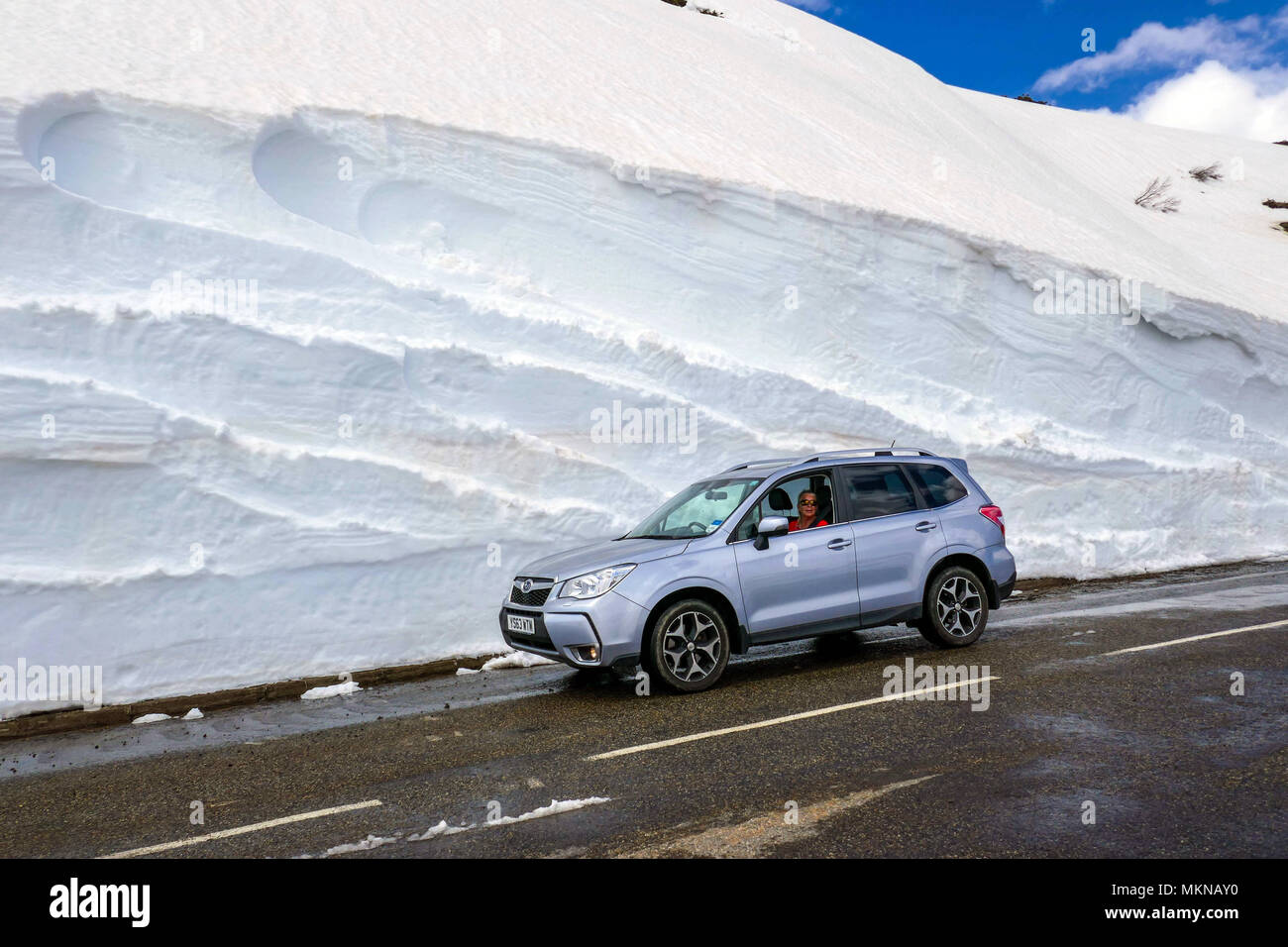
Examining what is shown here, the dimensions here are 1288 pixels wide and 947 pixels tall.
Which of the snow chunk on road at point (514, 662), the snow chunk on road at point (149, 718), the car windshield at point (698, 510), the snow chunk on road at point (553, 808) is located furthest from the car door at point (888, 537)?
the snow chunk on road at point (149, 718)

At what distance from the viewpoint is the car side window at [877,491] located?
859cm

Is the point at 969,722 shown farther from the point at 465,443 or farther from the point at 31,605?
A: the point at 31,605

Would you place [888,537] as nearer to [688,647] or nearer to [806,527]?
[806,527]

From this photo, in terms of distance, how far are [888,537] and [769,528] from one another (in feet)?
4.13

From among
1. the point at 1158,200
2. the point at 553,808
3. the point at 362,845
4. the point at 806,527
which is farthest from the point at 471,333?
the point at 1158,200

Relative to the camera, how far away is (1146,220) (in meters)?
25.3

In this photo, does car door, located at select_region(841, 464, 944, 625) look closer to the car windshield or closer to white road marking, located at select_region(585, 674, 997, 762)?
the car windshield

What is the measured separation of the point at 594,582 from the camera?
754cm

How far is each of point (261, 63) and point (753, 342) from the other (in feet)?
25.5

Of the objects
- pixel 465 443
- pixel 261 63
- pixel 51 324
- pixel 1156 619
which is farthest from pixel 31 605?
pixel 1156 619

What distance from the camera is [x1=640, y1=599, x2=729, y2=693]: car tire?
24.7 ft

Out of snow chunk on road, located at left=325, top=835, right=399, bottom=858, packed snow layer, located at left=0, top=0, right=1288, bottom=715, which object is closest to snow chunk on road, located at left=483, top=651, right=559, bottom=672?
packed snow layer, located at left=0, top=0, right=1288, bottom=715

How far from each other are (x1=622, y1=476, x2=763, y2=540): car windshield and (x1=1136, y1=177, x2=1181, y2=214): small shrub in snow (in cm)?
2384

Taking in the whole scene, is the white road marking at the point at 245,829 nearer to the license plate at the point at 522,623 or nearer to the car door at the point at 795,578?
the license plate at the point at 522,623
